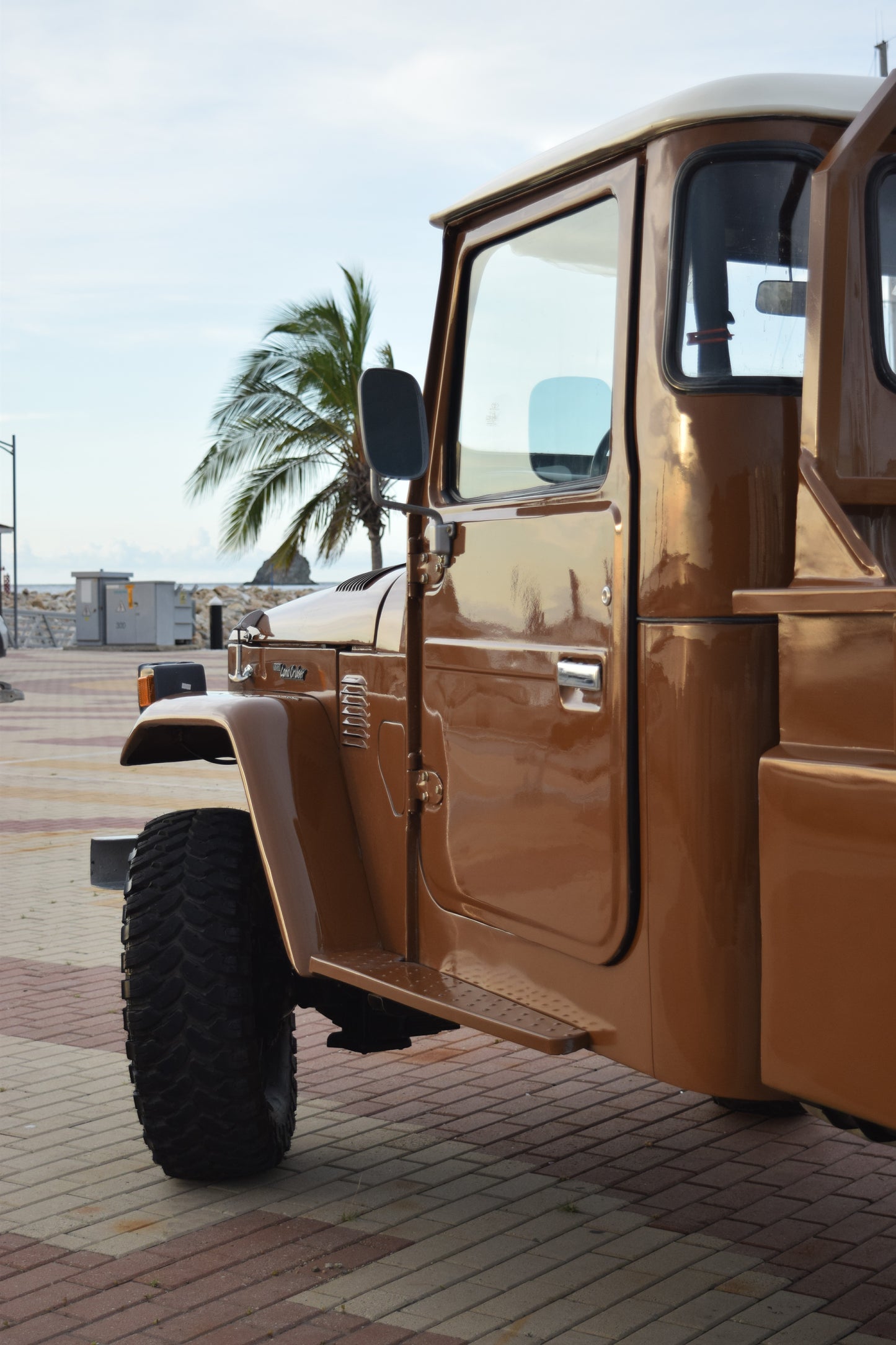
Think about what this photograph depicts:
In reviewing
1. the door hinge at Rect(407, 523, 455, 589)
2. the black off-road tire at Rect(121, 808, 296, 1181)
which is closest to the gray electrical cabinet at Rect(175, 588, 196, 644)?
the black off-road tire at Rect(121, 808, 296, 1181)

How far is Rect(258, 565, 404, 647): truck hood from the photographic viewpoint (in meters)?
3.88

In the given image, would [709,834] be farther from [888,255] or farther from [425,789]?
[888,255]

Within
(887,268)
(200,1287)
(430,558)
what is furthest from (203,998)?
(887,268)

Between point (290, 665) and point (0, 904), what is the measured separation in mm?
4101

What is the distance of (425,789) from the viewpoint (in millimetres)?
3555

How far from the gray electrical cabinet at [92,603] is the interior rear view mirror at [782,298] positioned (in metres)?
33.8

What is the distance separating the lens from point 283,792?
12.3 feet

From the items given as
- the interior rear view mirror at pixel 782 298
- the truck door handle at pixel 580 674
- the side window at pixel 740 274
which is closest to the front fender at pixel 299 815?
the truck door handle at pixel 580 674

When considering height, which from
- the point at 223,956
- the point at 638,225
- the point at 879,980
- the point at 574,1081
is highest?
the point at 638,225

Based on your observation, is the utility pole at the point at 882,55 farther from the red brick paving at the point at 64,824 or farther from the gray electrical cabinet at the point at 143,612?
the gray electrical cabinet at the point at 143,612

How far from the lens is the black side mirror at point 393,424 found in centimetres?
321

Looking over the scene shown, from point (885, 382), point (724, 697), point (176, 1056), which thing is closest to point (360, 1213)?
point (176, 1056)

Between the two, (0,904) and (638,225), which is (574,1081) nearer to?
(638,225)

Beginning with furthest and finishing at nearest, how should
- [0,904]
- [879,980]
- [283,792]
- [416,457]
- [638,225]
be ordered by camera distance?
[0,904] → [283,792] → [416,457] → [638,225] → [879,980]
